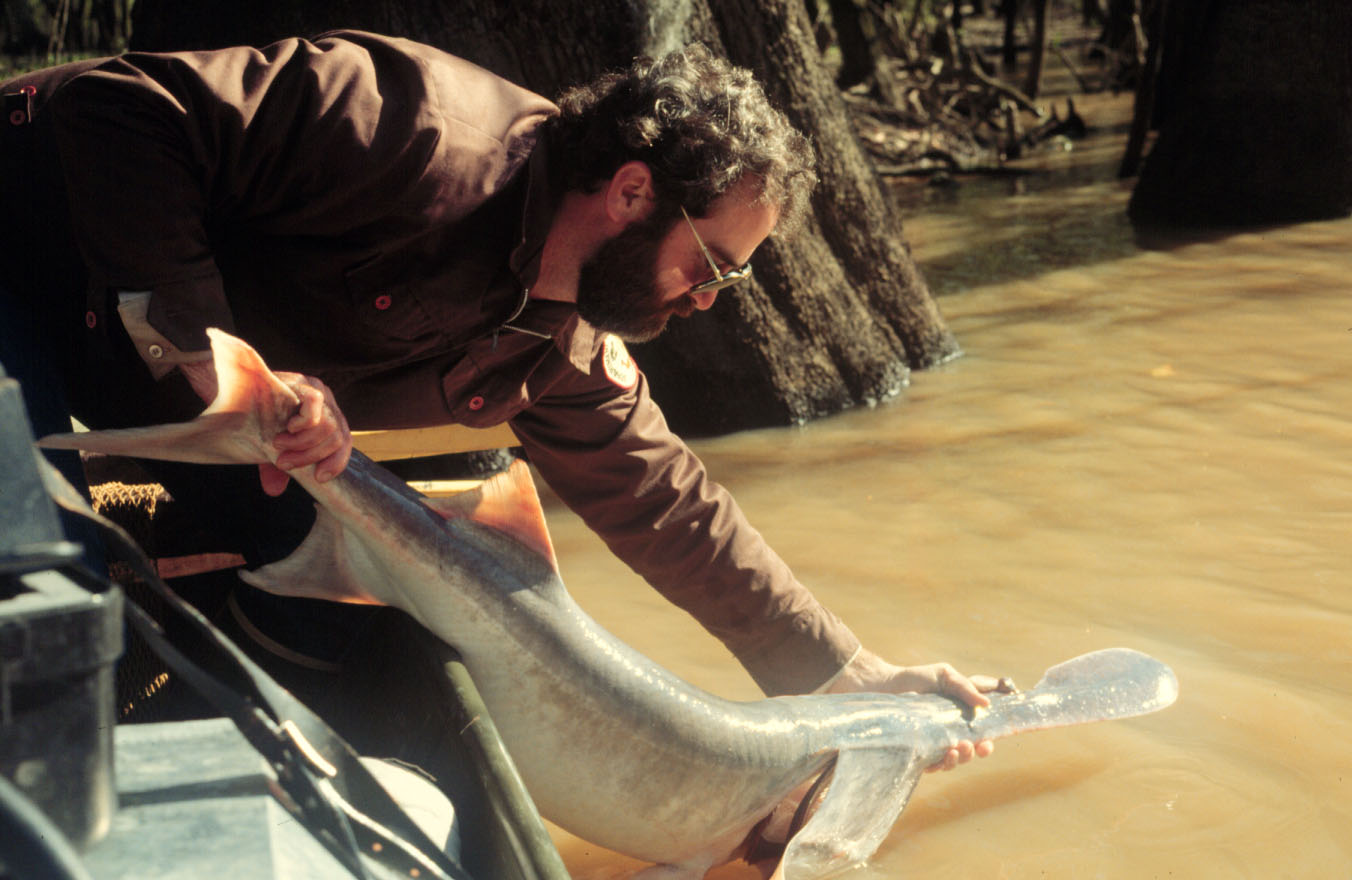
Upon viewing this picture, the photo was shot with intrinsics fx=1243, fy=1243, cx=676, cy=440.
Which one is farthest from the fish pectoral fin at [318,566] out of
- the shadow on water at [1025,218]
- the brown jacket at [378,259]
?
the shadow on water at [1025,218]

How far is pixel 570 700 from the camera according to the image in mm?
1840

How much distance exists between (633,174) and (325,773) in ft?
3.98

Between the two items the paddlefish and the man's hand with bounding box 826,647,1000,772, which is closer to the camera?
the paddlefish

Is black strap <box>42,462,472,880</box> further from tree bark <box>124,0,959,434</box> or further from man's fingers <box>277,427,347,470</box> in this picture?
tree bark <box>124,0,959,434</box>

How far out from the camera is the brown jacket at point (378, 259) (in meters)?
1.90

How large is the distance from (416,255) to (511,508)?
0.55m

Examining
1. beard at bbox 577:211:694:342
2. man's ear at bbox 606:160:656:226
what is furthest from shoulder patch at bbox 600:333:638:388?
man's ear at bbox 606:160:656:226

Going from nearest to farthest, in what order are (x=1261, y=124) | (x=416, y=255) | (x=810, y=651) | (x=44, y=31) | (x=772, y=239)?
(x=416, y=255) < (x=810, y=651) < (x=772, y=239) < (x=1261, y=124) < (x=44, y=31)

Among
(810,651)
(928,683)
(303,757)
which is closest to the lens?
(303,757)

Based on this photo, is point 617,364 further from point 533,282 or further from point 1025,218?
point 1025,218

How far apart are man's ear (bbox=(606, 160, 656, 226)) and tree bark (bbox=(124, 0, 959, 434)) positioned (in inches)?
83.3

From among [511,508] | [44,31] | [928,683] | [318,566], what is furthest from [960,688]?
[44,31]

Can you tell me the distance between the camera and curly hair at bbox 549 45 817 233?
216cm

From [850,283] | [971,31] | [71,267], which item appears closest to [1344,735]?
[71,267]
